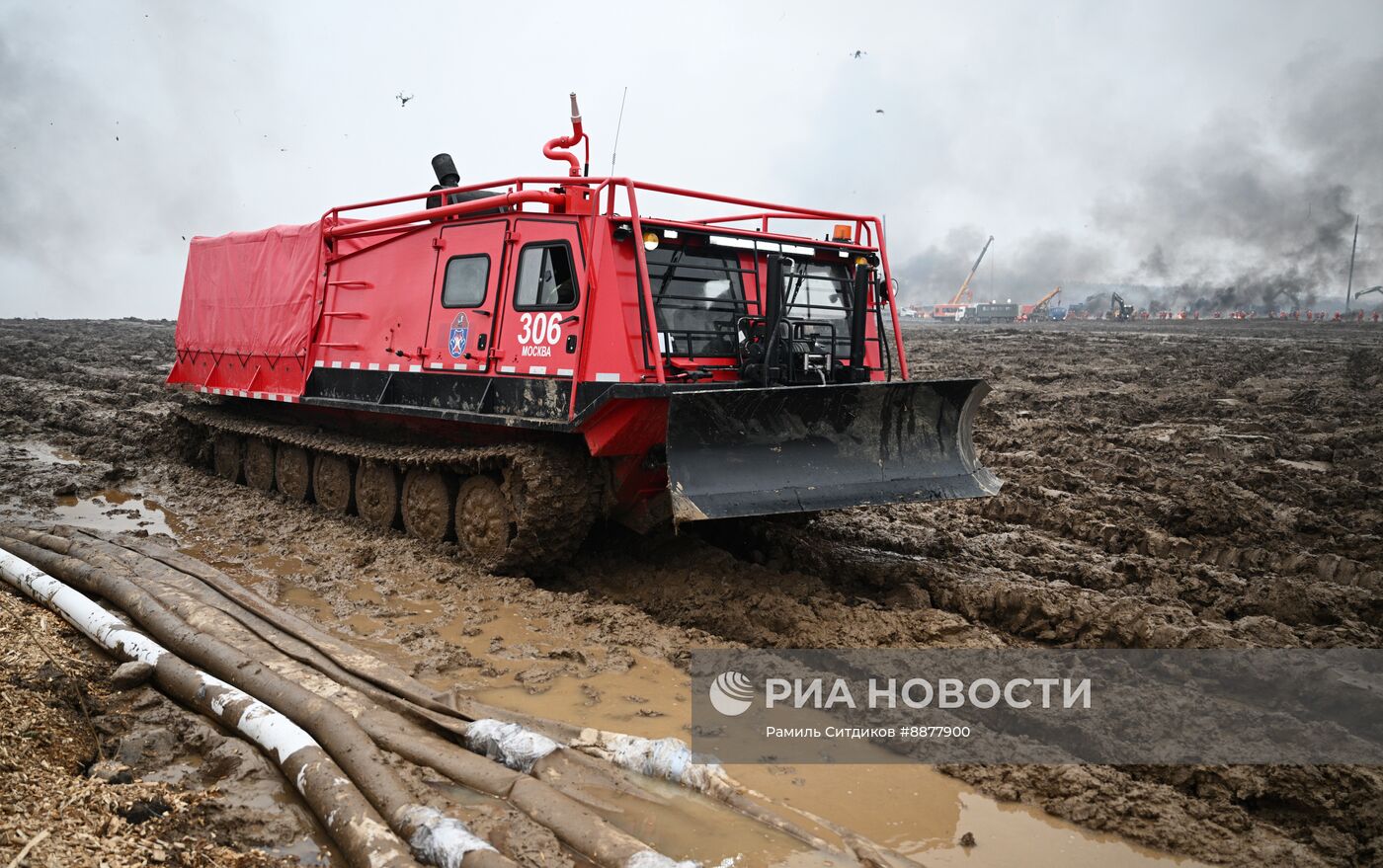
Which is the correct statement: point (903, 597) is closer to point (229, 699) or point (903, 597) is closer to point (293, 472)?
point (229, 699)

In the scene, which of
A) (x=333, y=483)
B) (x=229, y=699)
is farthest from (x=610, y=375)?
(x=333, y=483)

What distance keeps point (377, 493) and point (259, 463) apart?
8.85ft

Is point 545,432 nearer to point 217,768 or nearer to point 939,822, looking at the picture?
point 217,768

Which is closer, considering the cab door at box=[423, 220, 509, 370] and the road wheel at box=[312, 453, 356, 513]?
the cab door at box=[423, 220, 509, 370]

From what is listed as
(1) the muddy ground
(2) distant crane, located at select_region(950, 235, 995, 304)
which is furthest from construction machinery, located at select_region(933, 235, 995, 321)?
(1) the muddy ground

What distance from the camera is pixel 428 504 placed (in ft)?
26.8

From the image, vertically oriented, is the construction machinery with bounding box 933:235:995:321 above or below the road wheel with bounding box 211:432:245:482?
above

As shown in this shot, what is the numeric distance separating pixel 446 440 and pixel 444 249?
155cm

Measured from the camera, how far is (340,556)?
7.93 m

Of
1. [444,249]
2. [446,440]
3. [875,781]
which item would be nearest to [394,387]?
[446,440]

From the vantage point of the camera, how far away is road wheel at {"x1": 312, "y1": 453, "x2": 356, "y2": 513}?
929 centimetres

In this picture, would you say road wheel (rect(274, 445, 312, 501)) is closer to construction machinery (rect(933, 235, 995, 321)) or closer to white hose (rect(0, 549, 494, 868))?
white hose (rect(0, 549, 494, 868))

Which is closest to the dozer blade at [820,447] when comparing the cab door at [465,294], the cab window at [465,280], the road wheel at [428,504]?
the cab door at [465,294]

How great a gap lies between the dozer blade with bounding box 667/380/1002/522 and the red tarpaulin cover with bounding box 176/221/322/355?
16.5 ft
